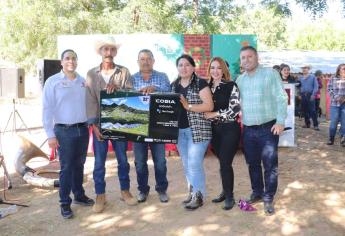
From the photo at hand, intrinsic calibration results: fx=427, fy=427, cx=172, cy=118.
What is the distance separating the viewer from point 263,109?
4.61m

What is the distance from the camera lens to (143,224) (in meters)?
4.63

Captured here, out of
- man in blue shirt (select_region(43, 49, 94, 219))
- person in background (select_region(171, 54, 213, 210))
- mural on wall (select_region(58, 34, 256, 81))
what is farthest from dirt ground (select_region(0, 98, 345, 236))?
mural on wall (select_region(58, 34, 256, 81))

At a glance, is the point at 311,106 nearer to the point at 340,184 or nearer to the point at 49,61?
the point at 340,184

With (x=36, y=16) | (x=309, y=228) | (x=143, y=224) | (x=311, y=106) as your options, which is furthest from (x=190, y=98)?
(x=36, y=16)

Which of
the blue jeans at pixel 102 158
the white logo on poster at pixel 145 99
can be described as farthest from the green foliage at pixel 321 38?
the white logo on poster at pixel 145 99

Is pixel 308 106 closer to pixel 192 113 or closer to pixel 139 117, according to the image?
pixel 192 113

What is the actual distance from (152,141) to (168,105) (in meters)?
0.45

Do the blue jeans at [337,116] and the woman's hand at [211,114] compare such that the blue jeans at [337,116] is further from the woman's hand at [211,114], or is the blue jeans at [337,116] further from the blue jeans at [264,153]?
the woman's hand at [211,114]

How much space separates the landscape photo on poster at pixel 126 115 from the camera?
4.66 m

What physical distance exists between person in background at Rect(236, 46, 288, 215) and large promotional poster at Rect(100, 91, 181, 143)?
0.79m

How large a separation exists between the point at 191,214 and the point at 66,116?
1.77 metres

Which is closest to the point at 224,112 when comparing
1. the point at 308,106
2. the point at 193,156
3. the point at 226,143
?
the point at 226,143

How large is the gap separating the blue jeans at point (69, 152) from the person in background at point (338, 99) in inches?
239

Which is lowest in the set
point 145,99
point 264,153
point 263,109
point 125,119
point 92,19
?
point 264,153
